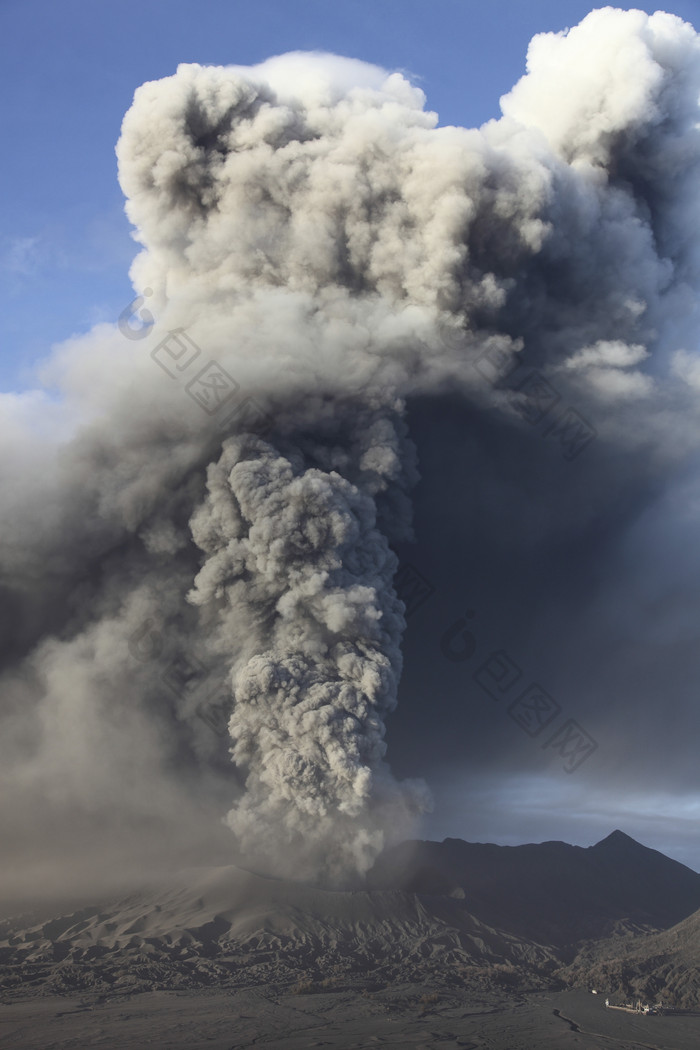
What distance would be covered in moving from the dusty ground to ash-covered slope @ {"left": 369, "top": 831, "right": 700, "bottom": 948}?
10264 mm

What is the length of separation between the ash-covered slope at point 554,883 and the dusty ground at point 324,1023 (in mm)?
10264

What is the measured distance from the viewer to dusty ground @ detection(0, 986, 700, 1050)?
2469 cm

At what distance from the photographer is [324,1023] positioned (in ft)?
88.8

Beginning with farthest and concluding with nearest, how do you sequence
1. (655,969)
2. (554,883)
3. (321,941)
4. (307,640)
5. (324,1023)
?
(554,883), (655,969), (321,941), (307,640), (324,1023)

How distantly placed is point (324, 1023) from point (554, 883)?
37244 millimetres

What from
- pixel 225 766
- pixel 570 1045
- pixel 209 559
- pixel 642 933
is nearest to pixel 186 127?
pixel 209 559

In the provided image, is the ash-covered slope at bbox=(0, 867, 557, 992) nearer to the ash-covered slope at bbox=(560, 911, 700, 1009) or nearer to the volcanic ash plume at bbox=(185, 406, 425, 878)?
the ash-covered slope at bbox=(560, 911, 700, 1009)

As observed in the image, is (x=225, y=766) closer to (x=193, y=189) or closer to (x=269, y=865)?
(x=269, y=865)

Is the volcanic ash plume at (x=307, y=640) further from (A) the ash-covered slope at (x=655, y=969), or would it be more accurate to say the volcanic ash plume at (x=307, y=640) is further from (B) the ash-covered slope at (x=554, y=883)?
(A) the ash-covered slope at (x=655, y=969)

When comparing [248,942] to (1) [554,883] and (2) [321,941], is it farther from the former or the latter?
(1) [554,883]

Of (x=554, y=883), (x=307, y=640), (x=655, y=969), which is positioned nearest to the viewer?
(x=307, y=640)

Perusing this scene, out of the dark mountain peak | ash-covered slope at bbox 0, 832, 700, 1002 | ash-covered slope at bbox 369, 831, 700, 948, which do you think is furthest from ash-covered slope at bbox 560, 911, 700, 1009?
the dark mountain peak

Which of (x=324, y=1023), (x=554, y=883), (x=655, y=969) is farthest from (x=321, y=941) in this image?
(x=554, y=883)

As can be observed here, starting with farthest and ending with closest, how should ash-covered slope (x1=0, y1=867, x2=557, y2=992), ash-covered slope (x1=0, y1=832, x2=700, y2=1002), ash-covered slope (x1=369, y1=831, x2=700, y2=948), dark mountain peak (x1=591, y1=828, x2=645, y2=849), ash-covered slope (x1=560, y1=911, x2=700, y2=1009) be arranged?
dark mountain peak (x1=591, y1=828, x2=645, y2=849) < ash-covered slope (x1=369, y1=831, x2=700, y2=948) < ash-covered slope (x1=560, y1=911, x2=700, y2=1009) < ash-covered slope (x1=0, y1=832, x2=700, y2=1002) < ash-covered slope (x1=0, y1=867, x2=557, y2=992)
